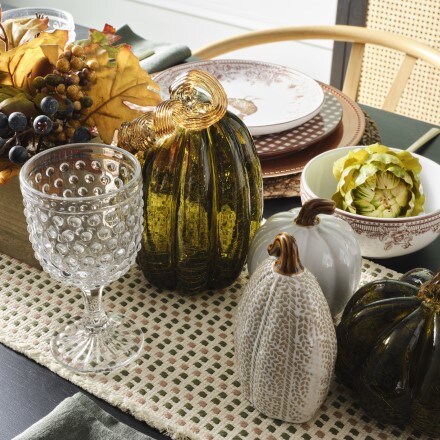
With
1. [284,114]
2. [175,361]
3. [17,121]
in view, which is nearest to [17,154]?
[17,121]

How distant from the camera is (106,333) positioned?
2.60 feet

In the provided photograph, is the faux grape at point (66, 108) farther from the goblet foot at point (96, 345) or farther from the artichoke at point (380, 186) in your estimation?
the artichoke at point (380, 186)

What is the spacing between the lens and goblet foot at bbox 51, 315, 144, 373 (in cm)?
76

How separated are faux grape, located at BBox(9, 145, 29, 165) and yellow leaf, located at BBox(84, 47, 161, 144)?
0.28 ft

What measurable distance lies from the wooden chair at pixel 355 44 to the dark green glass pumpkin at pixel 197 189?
789 mm

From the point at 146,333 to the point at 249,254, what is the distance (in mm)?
133

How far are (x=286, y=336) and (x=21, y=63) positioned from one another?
1.29ft

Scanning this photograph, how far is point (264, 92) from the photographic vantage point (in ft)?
3.99

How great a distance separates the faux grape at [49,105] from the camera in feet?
2.46

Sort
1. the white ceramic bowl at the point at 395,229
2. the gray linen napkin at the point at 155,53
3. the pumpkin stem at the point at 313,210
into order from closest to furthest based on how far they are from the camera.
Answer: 1. the pumpkin stem at the point at 313,210
2. the white ceramic bowl at the point at 395,229
3. the gray linen napkin at the point at 155,53

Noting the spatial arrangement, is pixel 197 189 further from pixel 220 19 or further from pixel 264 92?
pixel 220 19

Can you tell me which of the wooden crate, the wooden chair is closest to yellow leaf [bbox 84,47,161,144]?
the wooden crate

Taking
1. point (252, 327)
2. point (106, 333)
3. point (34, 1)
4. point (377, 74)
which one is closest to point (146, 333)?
point (106, 333)

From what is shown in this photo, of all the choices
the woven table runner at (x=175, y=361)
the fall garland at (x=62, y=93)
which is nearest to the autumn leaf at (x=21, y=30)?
the fall garland at (x=62, y=93)
